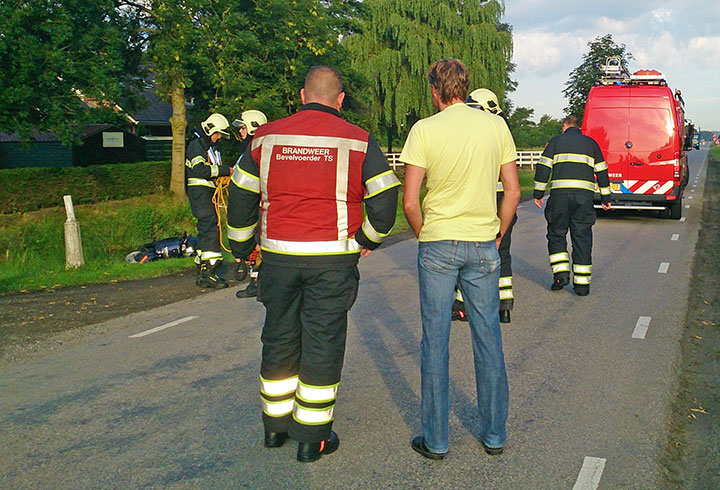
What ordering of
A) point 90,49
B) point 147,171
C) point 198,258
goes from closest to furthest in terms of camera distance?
point 198,258 < point 90,49 < point 147,171

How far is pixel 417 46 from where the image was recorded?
34.9 m

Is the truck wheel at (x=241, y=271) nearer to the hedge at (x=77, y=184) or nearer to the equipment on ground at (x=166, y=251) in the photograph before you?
the equipment on ground at (x=166, y=251)

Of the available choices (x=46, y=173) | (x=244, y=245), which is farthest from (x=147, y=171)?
(x=244, y=245)

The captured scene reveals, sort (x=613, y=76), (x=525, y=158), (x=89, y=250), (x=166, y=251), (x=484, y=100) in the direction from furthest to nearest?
1. (x=525, y=158)
2. (x=613, y=76)
3. (x=89, y=250)
4. (x=166, y=251)
5. (x=484, y=100)

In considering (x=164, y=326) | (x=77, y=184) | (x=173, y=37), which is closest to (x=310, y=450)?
(x=164, y=326)

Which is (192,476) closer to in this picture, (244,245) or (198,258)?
(244,245)

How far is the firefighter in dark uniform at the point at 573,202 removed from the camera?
852cm

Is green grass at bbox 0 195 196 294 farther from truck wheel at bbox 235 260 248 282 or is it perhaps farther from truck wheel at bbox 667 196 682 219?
truck wheel at bbox 667 196 682 219

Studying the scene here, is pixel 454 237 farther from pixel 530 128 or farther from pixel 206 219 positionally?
pixel 530 128

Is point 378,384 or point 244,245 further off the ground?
point 244,245

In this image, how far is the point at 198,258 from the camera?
941 centimetres

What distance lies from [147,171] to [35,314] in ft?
73.2

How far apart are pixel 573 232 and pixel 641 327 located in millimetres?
2012

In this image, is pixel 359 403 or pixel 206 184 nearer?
pixel 359 403
